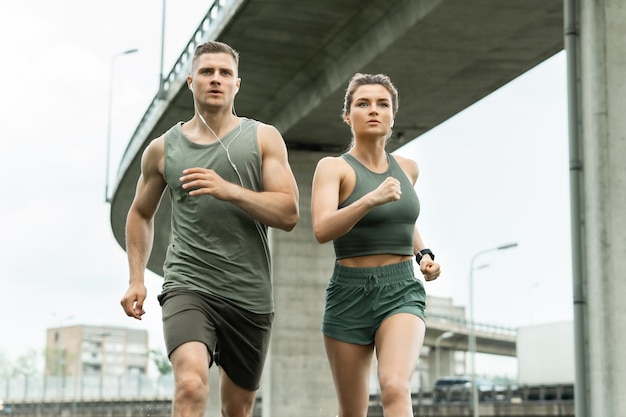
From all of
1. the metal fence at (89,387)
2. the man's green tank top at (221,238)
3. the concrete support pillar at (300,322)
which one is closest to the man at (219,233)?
the man's green tank top at (221,238)

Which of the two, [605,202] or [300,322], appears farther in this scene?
[300,322]

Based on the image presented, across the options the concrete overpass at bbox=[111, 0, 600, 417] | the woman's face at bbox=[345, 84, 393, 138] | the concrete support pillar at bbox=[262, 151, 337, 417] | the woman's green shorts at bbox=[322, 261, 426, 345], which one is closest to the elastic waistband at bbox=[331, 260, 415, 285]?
the woman's green shorts at bbox=[322, 261, 426, 345]

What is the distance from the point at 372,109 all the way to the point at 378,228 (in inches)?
24.7

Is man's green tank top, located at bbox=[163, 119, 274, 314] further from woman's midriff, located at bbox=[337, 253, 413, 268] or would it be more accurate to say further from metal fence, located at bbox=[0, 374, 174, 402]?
metal fence, located at bbox=[0, 374, 174, 402]

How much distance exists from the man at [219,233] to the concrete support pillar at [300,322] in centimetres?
2776

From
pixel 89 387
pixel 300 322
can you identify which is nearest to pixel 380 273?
pixel 300 322

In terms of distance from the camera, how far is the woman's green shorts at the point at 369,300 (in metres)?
6.14

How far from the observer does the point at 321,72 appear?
28000mm

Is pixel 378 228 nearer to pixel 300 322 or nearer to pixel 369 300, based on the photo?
pixel 369 300

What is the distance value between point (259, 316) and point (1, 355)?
165806 millimetres

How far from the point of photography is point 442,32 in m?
22.3

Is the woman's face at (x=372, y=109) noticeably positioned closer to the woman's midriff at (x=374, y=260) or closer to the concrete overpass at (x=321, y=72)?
the woman's midriff at (x=374, y=260)

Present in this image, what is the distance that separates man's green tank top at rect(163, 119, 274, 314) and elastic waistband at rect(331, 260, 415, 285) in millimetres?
413

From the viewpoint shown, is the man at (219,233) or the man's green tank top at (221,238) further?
the man's green tank top at (221,238)
